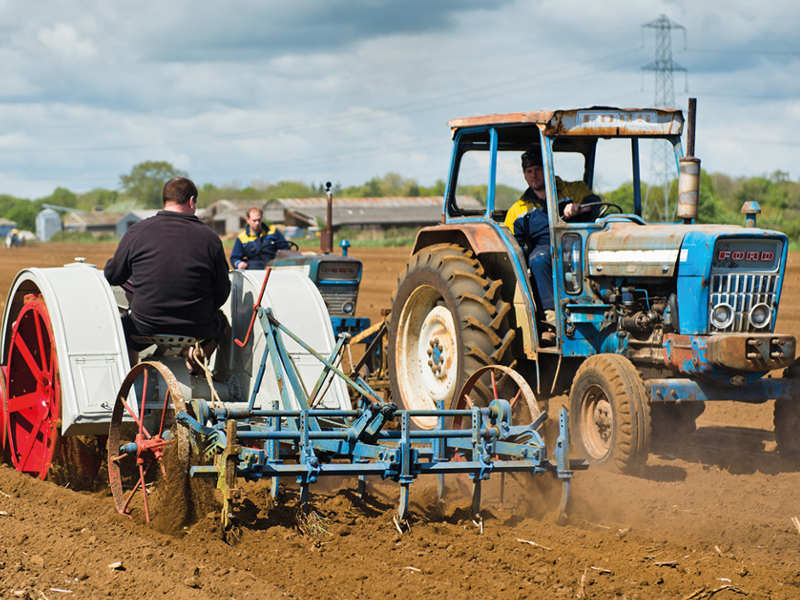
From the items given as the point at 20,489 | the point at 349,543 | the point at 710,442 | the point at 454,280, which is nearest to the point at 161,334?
the point at 20,489

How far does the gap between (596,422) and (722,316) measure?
3.49ft

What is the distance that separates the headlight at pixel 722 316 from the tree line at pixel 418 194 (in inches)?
56.2

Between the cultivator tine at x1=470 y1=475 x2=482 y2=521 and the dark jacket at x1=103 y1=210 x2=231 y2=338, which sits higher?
the dark jacket at x1=103 y1=210 x2=231 y2=338

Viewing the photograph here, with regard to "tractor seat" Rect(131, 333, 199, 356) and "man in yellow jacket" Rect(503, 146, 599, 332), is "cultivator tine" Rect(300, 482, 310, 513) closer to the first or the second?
"tractor seat" Rect(131, 333, 199, 356)

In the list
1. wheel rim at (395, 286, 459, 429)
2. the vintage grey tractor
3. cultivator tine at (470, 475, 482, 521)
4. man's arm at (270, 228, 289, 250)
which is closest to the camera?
the vintage grey tractor

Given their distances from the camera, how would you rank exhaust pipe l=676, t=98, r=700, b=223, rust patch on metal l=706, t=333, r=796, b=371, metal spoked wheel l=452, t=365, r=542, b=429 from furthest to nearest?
1. exhaust pipe l=676, t=98, r=700, b=223
2. rust patch on metal l=706, t=333, r=796, b=371
3. metal spoked wheel l=452, t=365, r=542, b=429

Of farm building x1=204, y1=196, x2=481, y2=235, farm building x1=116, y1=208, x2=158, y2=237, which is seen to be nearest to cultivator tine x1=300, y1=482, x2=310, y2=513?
farm building x1=204, y1=196, x2=481, y2=235

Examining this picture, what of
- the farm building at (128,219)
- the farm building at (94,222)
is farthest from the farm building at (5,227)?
the farm building at (128,219)

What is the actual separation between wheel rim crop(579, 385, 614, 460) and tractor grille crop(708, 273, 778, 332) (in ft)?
2.81

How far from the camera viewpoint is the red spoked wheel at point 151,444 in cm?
543

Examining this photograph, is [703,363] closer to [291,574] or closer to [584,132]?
[584,132]

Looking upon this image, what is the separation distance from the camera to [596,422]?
709cm

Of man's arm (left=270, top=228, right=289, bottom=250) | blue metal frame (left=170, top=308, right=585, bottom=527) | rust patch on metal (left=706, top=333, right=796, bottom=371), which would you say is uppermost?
man's arm (left=270, top=228, right=289, bottom=250)

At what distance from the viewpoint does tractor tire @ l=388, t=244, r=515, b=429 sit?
7.66 metres
